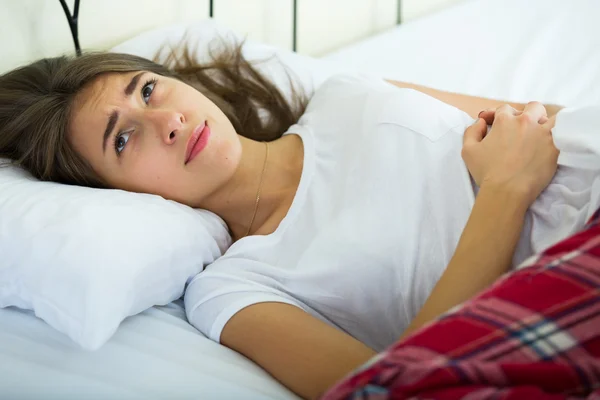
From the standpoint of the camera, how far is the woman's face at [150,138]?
116 centimetres

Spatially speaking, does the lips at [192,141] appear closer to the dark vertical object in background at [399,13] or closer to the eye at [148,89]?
the eye at [148,89]

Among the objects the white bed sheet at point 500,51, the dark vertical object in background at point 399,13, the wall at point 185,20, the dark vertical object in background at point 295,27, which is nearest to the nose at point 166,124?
the wall at point 185,20

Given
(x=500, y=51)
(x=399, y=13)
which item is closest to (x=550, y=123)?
(x=500, y=51)

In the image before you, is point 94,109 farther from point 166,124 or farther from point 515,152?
point 515,152

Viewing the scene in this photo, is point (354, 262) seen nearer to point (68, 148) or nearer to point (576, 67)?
point (68, 148)

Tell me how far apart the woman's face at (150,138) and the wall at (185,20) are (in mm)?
323

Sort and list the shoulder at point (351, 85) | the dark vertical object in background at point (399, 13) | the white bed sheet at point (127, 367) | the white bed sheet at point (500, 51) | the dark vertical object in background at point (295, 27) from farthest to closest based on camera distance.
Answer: the dark vertical object in background at point (399, 13), the dark vertical object in background at point (295, 27), the white bed sheet at point (500, 51), the shoulder at point (351, 85), the white bed sheet at point (127, 367)

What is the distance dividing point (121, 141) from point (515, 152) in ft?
2.23

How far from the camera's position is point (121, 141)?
119 cm

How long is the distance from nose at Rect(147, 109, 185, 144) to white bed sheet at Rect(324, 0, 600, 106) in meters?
0.72

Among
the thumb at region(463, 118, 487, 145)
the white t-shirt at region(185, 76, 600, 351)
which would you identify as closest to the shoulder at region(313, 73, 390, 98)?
the white t-shirt at region(185, 76, 600, 351)

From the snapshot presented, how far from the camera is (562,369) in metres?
0.61

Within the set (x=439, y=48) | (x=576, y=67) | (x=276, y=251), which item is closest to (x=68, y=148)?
(x=276, y=251)

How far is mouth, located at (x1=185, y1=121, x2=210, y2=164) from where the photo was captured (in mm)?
1168
